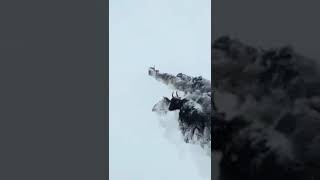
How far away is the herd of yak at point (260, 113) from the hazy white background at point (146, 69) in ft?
0.50

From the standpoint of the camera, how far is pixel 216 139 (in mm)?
3668

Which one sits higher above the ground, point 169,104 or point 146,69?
point 146,69

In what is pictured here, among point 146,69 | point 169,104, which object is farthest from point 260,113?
point 146,69

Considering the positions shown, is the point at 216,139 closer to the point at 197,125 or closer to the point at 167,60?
the point at 197,125

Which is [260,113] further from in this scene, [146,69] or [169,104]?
[146,69]

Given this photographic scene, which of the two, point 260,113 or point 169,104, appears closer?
point 260,113

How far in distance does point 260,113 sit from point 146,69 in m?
0.95

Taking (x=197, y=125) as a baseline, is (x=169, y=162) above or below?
below

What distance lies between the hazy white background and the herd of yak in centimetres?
15

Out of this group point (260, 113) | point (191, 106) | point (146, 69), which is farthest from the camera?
point (146, 69)

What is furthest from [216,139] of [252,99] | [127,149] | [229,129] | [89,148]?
[89,148]

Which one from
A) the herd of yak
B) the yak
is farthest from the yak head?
the herd of yak

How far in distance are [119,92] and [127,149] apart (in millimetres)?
446

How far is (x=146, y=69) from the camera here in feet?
12.9
